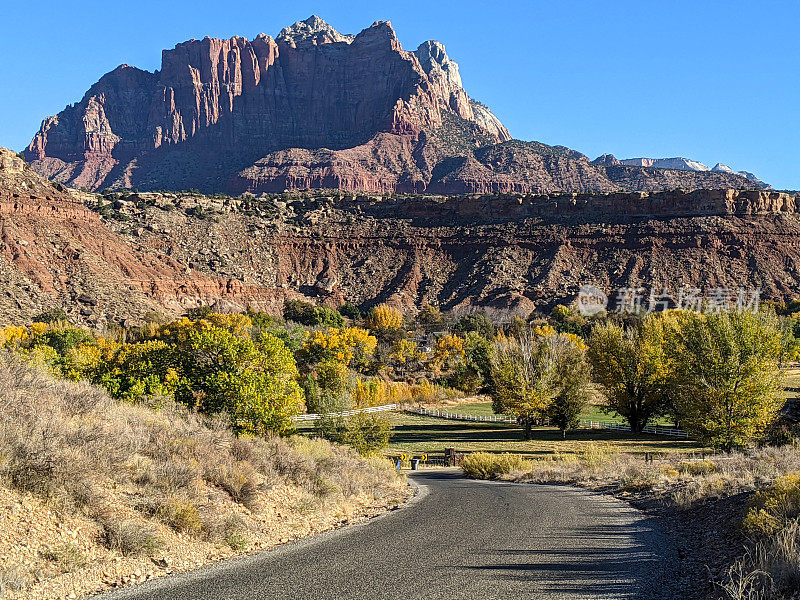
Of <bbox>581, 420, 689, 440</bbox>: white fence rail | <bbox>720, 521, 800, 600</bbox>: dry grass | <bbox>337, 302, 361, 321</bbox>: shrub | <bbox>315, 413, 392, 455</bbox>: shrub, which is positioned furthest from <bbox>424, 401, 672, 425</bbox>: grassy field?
<bbox>720, 521, 800, 600</bbox>: dry grass

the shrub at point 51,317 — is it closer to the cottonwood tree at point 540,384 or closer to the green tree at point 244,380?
the cottonwood tree at point 540,384

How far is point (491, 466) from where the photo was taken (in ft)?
95.3

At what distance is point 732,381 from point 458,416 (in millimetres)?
29544

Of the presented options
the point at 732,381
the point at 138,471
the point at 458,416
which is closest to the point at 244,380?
the point at 138,471

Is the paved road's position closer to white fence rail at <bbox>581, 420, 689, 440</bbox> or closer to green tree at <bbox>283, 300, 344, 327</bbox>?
white fence rail at <bbox>581, 420, 689, 440</bbox>

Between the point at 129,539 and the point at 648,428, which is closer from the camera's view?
the point at 129,539

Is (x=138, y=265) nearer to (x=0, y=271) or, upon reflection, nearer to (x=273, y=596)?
(x=0, y=271)

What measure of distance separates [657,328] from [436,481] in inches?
1022

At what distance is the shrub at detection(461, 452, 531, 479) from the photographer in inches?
1110

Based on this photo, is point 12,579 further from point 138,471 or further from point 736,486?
point 736,486

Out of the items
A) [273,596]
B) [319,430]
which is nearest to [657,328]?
[319,430]

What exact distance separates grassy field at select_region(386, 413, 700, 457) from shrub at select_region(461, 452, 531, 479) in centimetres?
684

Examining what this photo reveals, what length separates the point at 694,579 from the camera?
1000cm

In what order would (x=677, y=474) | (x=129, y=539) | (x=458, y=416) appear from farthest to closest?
(x=458, y=416) → (x=677, y=474) → (x=129, y=539)
